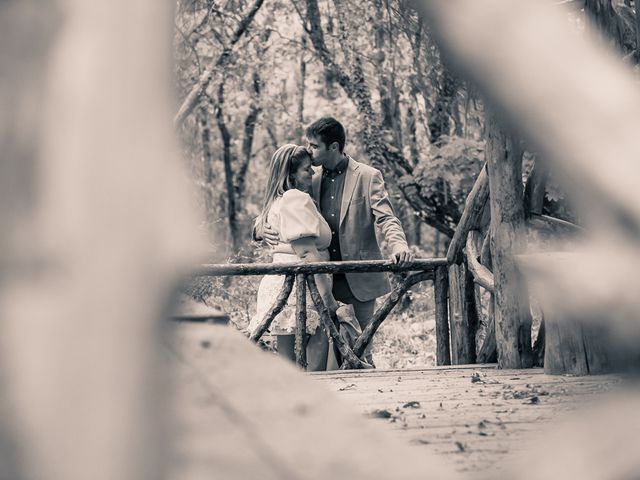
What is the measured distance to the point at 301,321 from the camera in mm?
6984

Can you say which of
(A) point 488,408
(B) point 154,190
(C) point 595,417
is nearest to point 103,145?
(B) point 154,190

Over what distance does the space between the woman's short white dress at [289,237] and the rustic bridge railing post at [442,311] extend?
79 centimetres

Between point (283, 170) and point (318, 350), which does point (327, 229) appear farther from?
point (318, 350)

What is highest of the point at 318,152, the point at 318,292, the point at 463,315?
the point at 318,152

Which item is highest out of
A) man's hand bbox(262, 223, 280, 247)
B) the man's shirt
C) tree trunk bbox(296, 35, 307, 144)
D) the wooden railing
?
tree trunk bbox(296, 35, 307, 144)

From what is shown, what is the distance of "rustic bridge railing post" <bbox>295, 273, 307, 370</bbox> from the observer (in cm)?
695

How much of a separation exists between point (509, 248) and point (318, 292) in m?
1.58

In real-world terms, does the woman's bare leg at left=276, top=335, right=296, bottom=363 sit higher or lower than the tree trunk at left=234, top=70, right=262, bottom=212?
lower

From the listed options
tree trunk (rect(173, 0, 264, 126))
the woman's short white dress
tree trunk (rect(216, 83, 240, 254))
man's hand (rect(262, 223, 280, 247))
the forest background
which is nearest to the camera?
the woman's short white dress

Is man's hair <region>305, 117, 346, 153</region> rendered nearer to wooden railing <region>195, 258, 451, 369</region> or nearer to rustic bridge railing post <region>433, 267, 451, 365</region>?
wooden railing <region>195, 258, 451, 369</region>

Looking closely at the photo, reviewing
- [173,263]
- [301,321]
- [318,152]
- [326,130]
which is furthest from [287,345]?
[173,263]

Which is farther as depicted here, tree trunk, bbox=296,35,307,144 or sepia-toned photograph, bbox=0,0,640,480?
tree trunk, bbox=296,35,307,144

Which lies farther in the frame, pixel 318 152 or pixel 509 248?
pixel 318 152

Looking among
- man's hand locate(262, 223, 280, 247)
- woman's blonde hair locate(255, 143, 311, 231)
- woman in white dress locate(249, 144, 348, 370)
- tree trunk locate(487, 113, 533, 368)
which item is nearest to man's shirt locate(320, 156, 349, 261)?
woman in white dress locate(249, 144, 348, 370)
